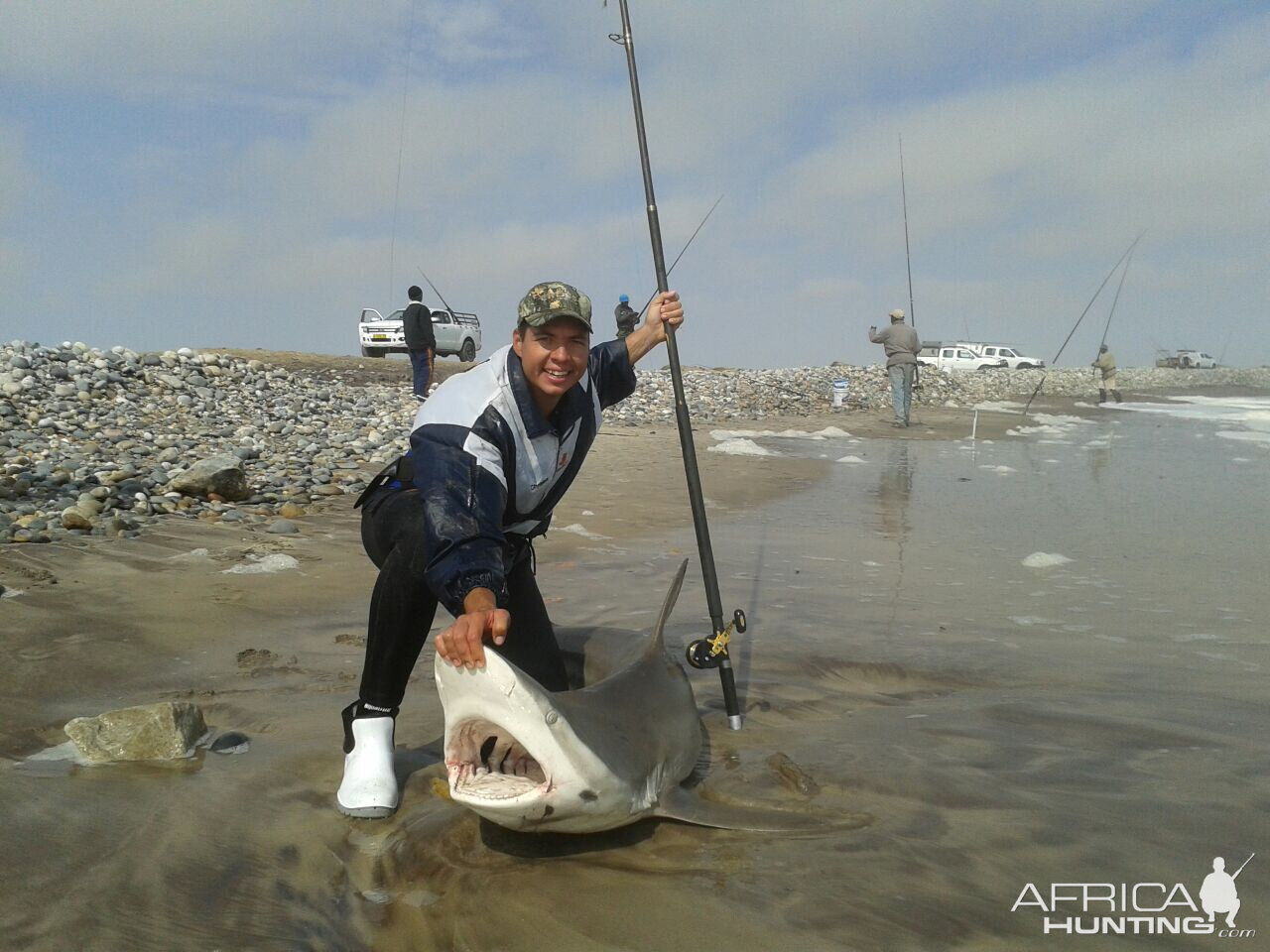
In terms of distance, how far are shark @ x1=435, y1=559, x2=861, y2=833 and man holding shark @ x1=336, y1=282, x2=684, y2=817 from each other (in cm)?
17

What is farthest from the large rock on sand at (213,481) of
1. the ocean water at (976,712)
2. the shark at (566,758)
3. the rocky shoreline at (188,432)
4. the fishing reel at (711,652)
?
the shark at (566,758)

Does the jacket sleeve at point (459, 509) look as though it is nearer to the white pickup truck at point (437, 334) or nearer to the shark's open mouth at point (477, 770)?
the shark's open mouth at point (477, 770)

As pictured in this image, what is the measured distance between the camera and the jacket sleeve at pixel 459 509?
2.09m

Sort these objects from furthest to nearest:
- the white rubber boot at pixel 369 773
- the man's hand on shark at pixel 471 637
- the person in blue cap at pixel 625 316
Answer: the person in blue cap at pixel 625 316, the white rubber boot at pixel 369 773, the man's hand on shark at pixel 471 637

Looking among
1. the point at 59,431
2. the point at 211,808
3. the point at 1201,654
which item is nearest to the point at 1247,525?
the point at 1201,654

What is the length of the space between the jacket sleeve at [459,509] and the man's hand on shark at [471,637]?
6.7 inches

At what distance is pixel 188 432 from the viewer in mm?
9281

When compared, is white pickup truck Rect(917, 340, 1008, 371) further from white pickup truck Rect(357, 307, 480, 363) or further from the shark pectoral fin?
the shark pectoral fin

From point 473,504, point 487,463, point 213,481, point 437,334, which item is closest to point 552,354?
point 487,463

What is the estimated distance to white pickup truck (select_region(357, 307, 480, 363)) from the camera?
22328 millimetres

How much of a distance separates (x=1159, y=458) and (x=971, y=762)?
10.7 metres

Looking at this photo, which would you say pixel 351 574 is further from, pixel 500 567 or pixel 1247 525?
pixel 1247 525

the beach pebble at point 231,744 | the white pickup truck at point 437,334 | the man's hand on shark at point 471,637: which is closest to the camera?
the man's hand on shark at point 471,637

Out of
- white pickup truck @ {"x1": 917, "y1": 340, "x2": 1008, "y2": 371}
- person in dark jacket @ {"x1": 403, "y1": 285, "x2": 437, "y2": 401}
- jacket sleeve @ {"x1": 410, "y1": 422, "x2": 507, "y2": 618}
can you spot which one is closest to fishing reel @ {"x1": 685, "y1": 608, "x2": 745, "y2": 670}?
jacket sleeve @ {"x1": 410, "y1": 422, "x2": 507, "y2": 618}
